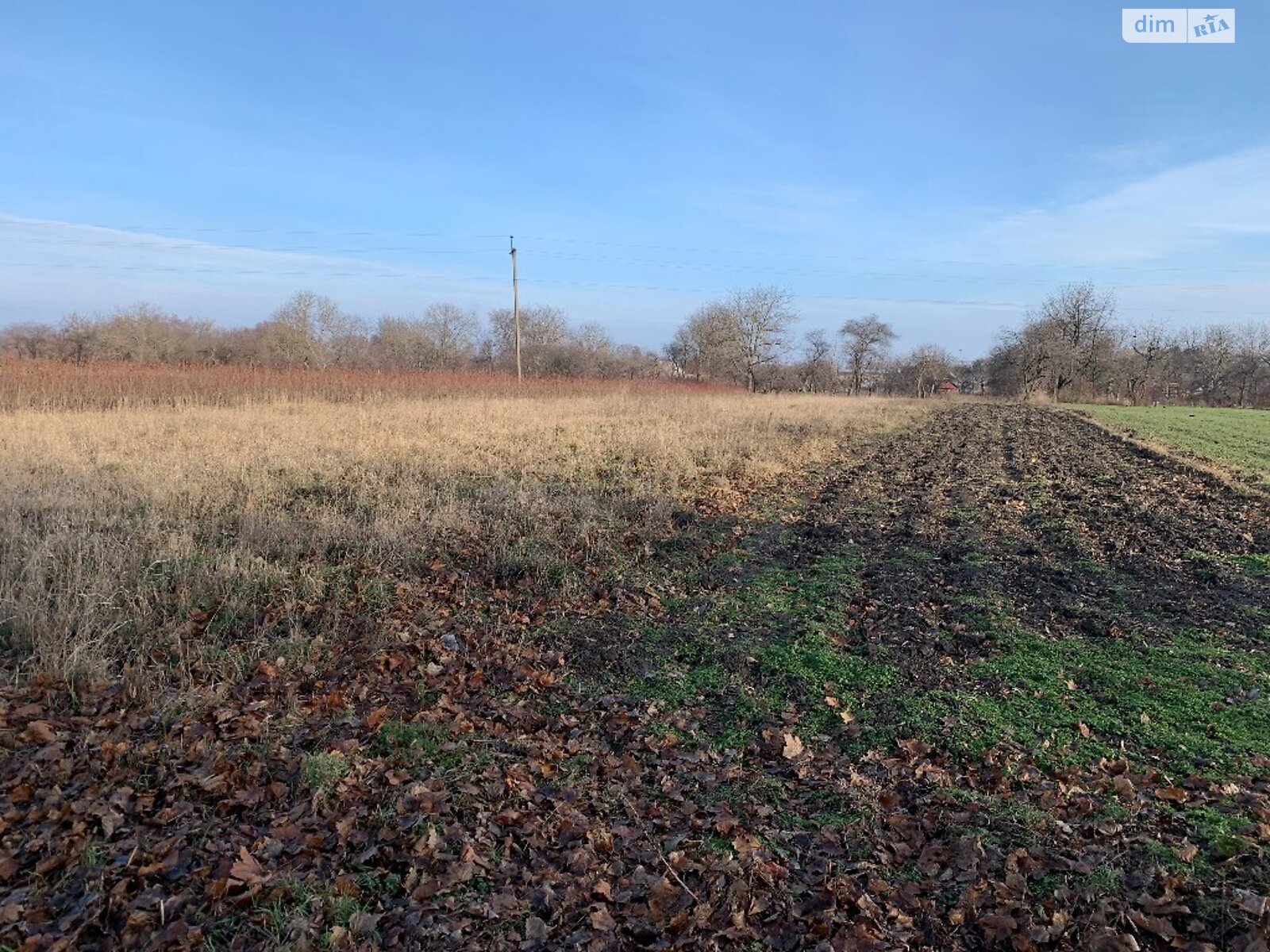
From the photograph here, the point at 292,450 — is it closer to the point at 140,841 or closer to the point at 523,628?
the point at 523,628

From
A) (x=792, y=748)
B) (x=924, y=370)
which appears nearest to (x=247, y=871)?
(x=792, y=748)

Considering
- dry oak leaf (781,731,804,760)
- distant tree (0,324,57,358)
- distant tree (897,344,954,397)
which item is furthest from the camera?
distant tree (897,344,954,397)

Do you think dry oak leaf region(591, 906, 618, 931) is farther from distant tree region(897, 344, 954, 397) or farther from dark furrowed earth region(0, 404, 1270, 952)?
distant tree region(897, 344, 954, 397)

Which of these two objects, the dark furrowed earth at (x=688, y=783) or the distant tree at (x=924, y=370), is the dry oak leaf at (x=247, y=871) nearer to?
the dark furrowed earth at (x=688, y=783)

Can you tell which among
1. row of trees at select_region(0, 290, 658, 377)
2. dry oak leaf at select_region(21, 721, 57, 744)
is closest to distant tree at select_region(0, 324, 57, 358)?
row of trees at select_region(0, 290, 658, 377)

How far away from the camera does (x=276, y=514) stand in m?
7.77

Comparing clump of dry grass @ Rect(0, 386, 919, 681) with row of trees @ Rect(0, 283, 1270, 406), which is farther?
row of trees @ Rect(0, 283, 1270, 406)

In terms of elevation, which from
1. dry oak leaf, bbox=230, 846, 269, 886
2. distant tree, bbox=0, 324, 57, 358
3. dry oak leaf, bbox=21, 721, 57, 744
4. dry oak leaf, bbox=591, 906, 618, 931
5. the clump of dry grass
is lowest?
dry oak leaf, bbox=591, 906, 618, 931

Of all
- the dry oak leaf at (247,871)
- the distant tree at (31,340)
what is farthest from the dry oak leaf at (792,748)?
the distant tree at (31,340)

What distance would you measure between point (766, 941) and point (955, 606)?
13.8 ft

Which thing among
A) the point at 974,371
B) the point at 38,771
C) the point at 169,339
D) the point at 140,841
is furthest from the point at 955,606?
the point at 974,371

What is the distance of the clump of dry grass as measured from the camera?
16.6 ft

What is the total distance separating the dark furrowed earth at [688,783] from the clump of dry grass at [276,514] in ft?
2.00

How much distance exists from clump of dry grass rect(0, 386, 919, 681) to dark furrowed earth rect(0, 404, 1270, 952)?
2.00 ft
